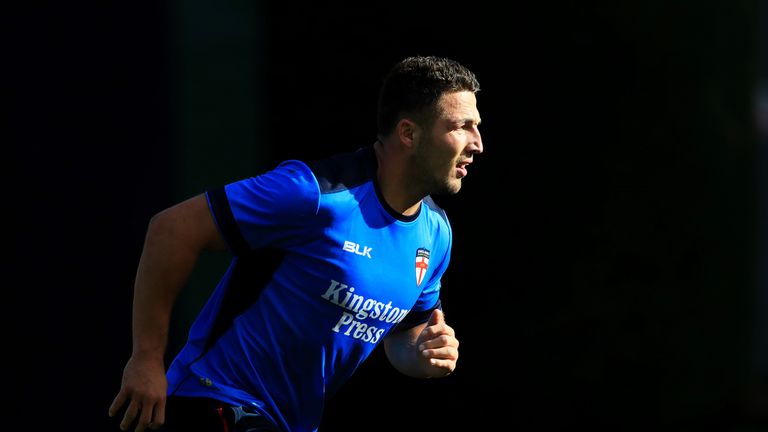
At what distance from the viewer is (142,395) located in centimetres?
388

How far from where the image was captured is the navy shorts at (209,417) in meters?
4.10

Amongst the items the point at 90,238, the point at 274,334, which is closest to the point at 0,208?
the point at 90,238

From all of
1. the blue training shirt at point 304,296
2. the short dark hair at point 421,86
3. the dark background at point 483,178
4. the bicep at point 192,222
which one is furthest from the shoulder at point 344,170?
the dark background at point 483,178

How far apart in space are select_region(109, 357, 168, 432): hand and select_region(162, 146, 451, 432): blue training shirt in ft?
0.94

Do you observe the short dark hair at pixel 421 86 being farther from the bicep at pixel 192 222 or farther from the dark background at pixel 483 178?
the dark background at pixel 483 178

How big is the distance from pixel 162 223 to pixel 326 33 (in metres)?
3.98

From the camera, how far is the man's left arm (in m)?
4.41

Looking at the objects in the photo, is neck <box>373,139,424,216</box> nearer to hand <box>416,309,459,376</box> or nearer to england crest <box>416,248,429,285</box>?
england crest <box>416,248,429,285</box>

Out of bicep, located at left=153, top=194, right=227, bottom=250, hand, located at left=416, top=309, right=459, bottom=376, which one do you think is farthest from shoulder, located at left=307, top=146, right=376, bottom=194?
hand, located at left=416, top=309, right=459, bottom=376

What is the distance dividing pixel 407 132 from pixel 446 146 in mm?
152

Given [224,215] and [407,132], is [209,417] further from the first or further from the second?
[407,132]

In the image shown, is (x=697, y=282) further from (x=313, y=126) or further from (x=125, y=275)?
(x=125, y=275)

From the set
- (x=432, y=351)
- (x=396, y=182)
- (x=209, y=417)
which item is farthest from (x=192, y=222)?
(x=432, y=351)

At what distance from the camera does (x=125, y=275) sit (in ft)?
22.7
